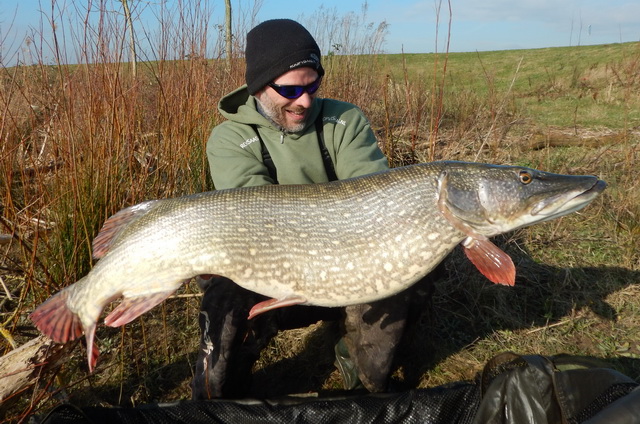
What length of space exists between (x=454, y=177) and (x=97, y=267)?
1372 mm

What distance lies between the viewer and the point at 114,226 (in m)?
1.88

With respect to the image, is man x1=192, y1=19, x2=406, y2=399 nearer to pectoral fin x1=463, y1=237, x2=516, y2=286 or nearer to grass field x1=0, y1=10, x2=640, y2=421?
grass field x1=0, y1=10, x2=640, y2=421

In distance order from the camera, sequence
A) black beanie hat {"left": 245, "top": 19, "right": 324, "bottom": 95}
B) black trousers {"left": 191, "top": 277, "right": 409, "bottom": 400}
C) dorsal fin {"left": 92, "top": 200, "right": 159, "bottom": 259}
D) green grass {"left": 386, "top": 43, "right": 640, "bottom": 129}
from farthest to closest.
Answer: green grass {"left": 386, "top": 43, "right": 640, "bottom": 129} < black beanie hat {"left": 245, "top": 19, "right": 324, "bottom": 95} < black trousers {"left": 191, "top": 277, "right": 409, "bottom": 400} < dorsal fin {"left": 92, "top": 200, "right": 159, "bottom": 259}

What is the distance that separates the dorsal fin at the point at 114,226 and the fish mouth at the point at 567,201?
1.47 m

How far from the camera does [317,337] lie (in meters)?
2.86

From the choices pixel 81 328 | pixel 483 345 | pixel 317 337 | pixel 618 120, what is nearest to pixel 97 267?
pixel 81 328

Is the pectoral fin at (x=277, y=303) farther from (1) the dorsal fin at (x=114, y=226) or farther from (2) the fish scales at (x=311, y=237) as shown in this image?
(1) the dorsal fin at (x=114, y=226)

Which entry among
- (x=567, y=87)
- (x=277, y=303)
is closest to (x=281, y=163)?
(x=277, y=303)

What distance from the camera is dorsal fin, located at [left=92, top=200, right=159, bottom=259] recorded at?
1856mm

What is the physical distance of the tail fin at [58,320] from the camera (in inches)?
67.8

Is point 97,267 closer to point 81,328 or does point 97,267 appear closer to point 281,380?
point 81,328

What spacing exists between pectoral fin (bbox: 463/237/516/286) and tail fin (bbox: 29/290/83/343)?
4.91 feet

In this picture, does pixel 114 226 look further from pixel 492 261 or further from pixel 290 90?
pixel 492 261

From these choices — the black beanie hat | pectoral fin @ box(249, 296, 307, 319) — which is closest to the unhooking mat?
pectoral fin @ box(249, 296, 307, 319)
